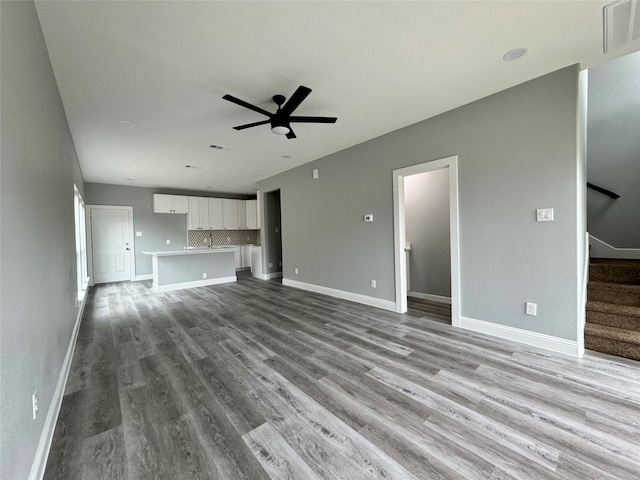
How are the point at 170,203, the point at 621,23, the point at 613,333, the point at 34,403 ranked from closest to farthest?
the point at 34,403, the point at 621,23, the point at 613,333, the point at 170,203

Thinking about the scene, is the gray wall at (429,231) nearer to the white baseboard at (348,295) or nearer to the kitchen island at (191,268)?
the white baseboard at (348,295)

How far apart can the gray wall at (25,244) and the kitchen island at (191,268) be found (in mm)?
3792

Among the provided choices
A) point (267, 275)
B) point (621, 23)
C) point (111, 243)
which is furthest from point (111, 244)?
point (621, 23)

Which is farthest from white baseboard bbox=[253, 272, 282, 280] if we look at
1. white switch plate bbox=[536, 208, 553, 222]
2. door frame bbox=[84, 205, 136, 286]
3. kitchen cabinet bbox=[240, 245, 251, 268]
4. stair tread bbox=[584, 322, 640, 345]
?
stair tread bbox=[584, 322, 640, 345]

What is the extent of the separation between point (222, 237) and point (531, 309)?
8.20 m

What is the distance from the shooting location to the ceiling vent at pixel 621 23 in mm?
1712

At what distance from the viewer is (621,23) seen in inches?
73.5

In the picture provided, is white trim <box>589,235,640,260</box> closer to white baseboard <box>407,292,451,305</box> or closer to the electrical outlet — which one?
white baseboard <box>407,292,451,305</box>

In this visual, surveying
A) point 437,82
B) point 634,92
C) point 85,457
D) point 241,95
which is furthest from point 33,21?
point 634,92

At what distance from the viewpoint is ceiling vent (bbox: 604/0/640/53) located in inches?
67.4

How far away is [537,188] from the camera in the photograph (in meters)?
2.52

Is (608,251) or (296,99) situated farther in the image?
(608,251)

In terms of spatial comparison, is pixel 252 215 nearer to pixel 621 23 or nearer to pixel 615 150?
pixel 621 23

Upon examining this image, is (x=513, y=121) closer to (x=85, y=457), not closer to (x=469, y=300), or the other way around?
(x=469, y=300)
